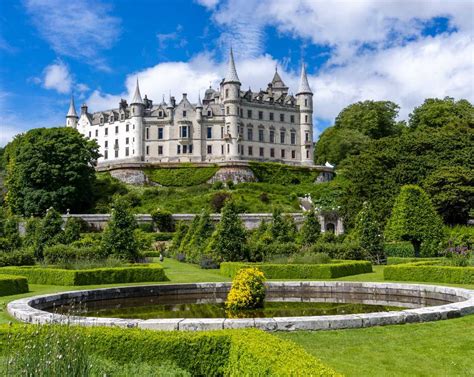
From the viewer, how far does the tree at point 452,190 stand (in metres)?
40.3

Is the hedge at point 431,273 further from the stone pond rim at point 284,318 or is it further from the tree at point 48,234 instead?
the tree at point 48,234

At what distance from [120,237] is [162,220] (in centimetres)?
2617

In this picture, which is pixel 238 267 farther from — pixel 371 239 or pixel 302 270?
pixel 371 239

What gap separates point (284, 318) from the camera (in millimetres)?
10523

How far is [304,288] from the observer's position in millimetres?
18391

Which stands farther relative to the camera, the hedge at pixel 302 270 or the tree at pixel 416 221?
the tree at pixel 416 221

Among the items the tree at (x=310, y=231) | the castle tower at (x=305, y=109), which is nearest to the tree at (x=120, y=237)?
the tree at (x=310, y=231)

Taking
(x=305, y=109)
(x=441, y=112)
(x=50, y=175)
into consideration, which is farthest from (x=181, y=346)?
(x=305, y=109)

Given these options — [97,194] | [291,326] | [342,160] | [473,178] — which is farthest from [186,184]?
[291,326]

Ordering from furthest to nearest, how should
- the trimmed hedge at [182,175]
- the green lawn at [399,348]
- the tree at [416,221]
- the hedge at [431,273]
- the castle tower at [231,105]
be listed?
the castle tower at [231,105]
the trimmed hedge at [182,175]
the tree at [416,221]
the hedge at [431,273]
the green lawn at [399,348]

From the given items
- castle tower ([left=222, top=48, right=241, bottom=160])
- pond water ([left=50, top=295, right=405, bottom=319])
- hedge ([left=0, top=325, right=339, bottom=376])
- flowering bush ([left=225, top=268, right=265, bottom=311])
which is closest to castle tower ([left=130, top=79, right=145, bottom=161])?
castle tower ([left=222, top=48, right=241, bottom=160])

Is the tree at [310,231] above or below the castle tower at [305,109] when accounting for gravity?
below

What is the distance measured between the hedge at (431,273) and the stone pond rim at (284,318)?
273cm

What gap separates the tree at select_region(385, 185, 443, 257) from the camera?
31031 mm
